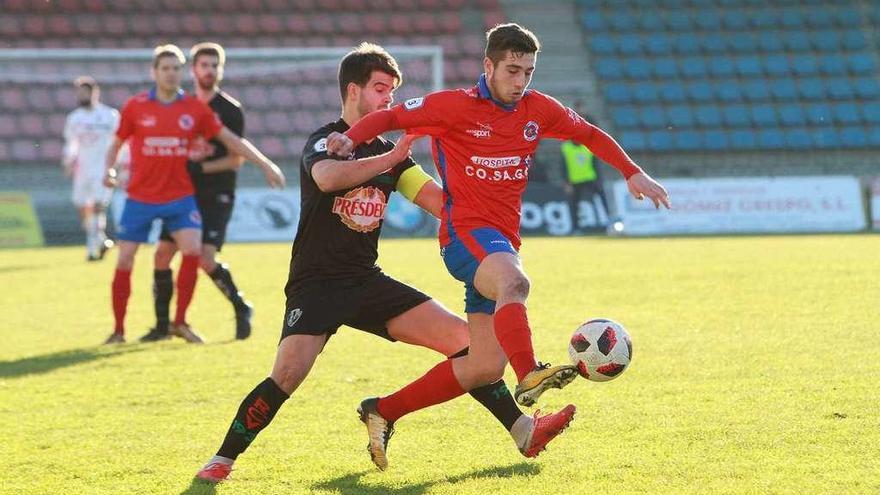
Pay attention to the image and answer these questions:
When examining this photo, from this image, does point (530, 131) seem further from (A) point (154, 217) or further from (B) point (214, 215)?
(B) point (214, 215)

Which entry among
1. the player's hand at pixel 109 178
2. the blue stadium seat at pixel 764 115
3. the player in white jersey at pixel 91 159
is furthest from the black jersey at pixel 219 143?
the blue stadium seat at pixel 764 115

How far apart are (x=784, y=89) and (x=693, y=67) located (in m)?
1.90

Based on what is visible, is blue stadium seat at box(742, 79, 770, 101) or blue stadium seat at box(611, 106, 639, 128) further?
blue stadium seat at box(742, 79, 770, 101)

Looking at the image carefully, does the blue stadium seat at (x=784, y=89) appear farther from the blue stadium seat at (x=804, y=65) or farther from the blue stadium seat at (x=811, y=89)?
the blue stadium seat at (x=804, y=65)

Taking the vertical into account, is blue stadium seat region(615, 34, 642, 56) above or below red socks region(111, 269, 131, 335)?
above

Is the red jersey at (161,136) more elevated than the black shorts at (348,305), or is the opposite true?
the red jersey at (161,136)

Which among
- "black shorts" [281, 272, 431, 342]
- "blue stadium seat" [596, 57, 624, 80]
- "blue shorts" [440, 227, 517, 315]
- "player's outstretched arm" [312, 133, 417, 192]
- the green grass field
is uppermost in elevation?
"blue stadium seat" [596, 57, 624, 80]

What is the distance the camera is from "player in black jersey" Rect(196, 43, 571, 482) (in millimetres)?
5098

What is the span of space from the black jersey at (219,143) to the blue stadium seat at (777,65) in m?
19.0

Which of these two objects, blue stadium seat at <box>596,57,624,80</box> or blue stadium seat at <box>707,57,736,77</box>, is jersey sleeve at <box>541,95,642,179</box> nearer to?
blue stadium seat at <box>596,57,624,80</box>

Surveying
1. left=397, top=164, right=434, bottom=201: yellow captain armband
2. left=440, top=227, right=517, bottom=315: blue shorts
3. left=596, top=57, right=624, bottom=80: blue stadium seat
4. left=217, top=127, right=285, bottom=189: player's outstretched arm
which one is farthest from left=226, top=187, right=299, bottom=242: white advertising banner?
left=440, top=227, right=517, bottom=315: blue shorts

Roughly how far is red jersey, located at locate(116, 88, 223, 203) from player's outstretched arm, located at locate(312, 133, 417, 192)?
15.8 ft

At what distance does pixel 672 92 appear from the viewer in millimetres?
27172

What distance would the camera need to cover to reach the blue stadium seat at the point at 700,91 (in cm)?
2705
